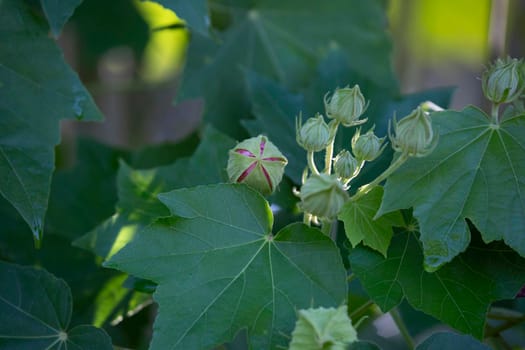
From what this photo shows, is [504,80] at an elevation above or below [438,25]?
above

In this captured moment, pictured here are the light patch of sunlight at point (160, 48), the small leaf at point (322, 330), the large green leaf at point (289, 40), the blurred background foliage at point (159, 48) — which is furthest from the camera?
the light patch of sunlight at point (160, 48)

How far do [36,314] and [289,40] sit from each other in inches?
32.0

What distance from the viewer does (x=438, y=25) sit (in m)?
3.11

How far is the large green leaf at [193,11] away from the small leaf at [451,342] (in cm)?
53

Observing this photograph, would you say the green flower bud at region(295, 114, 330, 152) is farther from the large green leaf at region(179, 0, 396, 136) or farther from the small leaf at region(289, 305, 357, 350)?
the large green leaf at region(179, 0, 396, 136)

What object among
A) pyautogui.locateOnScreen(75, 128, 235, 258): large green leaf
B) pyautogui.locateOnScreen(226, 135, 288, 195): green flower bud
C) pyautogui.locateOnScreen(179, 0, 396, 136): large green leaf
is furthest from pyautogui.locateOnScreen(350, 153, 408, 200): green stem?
pyautogui.locateOnScreen(179, 0, 396, 136): large green leaf

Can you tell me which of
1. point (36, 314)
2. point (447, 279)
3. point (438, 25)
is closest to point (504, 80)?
point (447, 279)

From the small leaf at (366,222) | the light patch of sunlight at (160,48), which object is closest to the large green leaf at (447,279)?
the small leaf at (366,222)

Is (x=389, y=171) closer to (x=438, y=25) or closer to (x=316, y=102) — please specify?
(x=316, y=102)

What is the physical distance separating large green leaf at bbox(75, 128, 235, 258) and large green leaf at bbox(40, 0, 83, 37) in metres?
0.25

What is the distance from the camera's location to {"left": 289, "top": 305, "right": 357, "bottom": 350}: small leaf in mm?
682

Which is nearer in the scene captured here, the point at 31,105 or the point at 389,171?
the point at 389,171

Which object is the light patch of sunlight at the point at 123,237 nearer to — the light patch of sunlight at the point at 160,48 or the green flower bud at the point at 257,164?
the green flower bud at the point at 257,164

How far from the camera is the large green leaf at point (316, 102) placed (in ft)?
3.74
